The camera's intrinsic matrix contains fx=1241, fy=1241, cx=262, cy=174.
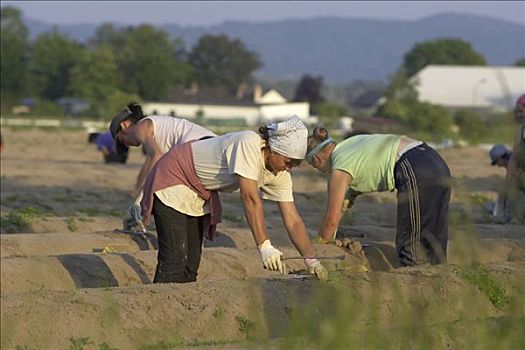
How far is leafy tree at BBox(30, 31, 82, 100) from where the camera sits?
8208 centimetres

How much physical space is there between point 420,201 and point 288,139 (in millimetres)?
2269

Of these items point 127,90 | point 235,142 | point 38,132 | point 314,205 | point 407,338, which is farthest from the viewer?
point 127,90

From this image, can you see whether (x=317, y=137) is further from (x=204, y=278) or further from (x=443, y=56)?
(x=443, y=56)

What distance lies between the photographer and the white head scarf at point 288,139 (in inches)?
306

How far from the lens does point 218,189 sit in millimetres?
8508

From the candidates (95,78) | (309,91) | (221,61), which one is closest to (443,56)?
(309,91)

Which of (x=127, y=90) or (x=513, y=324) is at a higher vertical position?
Answer: (x=513, y=324)

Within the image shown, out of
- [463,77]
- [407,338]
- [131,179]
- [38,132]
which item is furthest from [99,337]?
[463,77]

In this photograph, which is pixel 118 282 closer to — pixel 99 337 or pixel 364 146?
pixel 364 146

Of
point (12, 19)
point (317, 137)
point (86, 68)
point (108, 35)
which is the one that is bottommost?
point (108, 35)

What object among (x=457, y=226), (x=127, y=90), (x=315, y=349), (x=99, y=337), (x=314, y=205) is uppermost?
(x=457, y=226)

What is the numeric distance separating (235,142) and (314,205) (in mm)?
9956

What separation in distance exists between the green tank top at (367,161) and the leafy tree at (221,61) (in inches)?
4469

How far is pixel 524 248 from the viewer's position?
1150 centimetres
